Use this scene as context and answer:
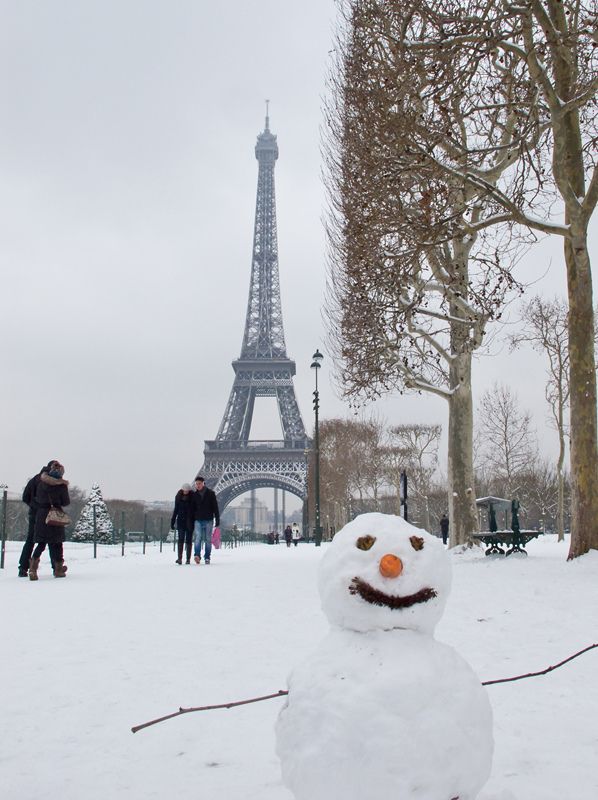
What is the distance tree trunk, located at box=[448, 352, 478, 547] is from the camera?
13969 mm

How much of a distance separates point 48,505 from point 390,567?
8917mm

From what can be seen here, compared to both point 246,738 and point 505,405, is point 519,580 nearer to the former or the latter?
point 246,738

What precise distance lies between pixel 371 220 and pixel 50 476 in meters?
5.92

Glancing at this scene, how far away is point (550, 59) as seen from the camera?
30.0ft

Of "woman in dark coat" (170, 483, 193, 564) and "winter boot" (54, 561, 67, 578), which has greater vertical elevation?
"woman in dark coat" (170, 483, 193, 564)

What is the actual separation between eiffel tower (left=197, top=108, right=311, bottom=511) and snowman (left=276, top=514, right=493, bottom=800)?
58.5 m

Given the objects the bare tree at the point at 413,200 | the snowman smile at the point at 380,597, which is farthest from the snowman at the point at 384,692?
the bare tree at the point at 413,200

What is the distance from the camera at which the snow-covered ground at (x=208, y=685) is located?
2.51 metres

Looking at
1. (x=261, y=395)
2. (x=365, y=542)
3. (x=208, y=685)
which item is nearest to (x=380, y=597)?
(x=365, y=542)

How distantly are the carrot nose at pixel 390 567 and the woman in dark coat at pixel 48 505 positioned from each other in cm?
880

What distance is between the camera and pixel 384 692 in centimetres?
173

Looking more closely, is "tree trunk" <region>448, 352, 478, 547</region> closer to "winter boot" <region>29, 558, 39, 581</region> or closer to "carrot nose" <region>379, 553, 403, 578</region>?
"winter boot" <region>29, 558, 39, 581</region>

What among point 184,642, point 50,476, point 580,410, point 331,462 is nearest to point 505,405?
point 331,462

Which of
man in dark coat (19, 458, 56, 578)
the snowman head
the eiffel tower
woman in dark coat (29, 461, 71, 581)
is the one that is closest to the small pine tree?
man in dark coat (19, 458, 56, 578)
